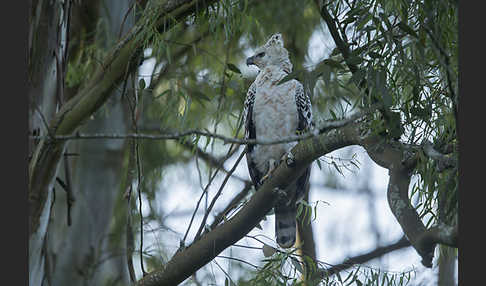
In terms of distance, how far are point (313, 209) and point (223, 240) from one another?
0.29 metres

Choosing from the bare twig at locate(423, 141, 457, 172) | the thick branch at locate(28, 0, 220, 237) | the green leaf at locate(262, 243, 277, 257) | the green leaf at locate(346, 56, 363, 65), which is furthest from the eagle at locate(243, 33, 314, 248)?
the bare twig at locate(423, 141, 457, 172)

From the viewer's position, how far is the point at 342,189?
289cm

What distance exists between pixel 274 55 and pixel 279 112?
212mm

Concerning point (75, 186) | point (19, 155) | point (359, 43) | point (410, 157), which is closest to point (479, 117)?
point (410, 157)

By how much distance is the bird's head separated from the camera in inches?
85.5

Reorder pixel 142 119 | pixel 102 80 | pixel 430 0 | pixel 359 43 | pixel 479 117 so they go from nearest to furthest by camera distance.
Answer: pixel 479 117
pixel 430 0
pixel 359 43
pixel 102 80
pixel 142 119

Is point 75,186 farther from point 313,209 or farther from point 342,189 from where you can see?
point 313,209

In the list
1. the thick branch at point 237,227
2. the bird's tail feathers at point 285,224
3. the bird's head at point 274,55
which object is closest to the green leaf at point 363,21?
the thick branch at point 237,227

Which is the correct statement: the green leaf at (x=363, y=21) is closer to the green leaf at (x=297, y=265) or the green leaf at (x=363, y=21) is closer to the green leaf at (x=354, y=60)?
the green leaf at (x=354, y=60)

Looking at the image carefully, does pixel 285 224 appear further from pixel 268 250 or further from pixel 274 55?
pixel 274 55

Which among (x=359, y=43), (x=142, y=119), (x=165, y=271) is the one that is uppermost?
(x=142, y=119)

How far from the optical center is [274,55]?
2176 millimetres

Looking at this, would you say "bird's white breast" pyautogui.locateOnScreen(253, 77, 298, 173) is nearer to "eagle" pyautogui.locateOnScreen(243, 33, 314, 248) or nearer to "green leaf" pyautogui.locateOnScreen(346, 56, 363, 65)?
"eagle" pyautogui.locateOnScreen(243, 33, 314, 248)

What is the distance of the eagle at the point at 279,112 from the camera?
2.11 m
